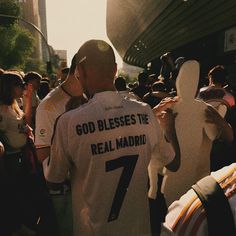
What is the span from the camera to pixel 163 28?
2408cm

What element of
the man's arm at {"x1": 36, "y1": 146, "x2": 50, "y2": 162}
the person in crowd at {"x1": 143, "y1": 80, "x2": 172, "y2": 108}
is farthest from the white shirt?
the person in crowd at {"x1": 143, "y1": 80, "x2": 172, "y2": 108}

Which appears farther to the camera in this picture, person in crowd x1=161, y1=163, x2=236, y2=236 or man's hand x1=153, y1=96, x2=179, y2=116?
man's hand x1=153, y1=96, x2=179, y2=116

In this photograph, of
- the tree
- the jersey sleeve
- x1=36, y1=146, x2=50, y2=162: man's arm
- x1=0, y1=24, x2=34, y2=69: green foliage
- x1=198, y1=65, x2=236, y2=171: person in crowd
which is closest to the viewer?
the jersey sleeve

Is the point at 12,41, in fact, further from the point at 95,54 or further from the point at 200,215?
the point at 200,215

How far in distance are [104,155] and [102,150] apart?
0.10ft

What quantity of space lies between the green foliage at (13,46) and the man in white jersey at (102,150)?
44.9 m

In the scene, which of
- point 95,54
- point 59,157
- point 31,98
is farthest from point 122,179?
point 31,98

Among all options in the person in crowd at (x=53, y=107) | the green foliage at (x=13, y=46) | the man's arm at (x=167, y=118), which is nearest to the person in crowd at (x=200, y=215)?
the person in crowd at (x=53, y=107)

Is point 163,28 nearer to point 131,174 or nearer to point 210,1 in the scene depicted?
point 210,1

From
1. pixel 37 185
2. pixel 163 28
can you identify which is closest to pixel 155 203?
pixel 37 185

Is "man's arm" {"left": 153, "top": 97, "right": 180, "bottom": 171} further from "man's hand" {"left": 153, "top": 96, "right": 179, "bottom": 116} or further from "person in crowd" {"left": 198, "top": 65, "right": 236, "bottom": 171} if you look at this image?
"person in crowd" {"left": 198, "top": 65, "right": 236, "bottom": 171}

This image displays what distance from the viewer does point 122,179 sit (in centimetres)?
197

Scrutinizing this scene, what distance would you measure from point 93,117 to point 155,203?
9.80 feet

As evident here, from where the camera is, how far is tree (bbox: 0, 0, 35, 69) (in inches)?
1613
